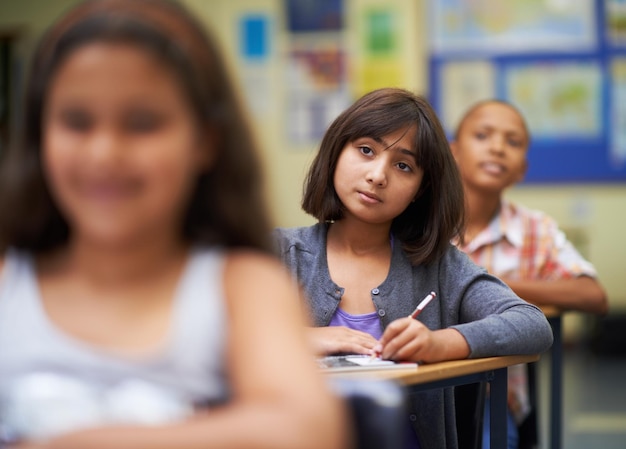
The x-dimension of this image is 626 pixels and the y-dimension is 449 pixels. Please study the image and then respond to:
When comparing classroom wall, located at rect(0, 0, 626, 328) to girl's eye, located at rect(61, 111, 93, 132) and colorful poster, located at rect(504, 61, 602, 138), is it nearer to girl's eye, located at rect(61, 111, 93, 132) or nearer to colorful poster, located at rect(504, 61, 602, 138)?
colorful poster, located at rect(504, 61, 602, 138)

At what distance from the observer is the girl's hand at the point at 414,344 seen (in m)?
1.67

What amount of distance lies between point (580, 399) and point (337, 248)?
2960mm

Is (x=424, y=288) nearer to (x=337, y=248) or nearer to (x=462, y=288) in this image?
(x=462, y=288)

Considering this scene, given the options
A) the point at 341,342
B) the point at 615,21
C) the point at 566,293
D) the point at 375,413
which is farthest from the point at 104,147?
the point at 615,21

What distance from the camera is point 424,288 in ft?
6.77

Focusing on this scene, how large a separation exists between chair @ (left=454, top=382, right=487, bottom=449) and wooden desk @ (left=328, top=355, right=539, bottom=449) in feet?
1.25

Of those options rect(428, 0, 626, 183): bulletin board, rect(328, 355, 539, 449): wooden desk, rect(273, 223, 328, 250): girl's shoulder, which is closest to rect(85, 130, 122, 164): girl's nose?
rect(328, 355, 539, 449): wooden desk

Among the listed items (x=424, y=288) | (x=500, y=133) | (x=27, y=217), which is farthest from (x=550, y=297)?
(x=27, y=217)

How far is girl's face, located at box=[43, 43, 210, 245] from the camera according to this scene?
96cm

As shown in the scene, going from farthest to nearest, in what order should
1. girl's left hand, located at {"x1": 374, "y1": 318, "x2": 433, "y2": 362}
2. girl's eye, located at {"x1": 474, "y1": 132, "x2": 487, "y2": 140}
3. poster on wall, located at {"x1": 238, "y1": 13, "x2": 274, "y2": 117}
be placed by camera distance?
poster on wall, located at {"x1": 238, "y1": 13, "x2": 274, "y2": 117} → girl's eye, located at {"x1": 474, "y1": 132, "x2": 487, "y2": 140} → girl's left hand, located at {"x1": 374, "y1": 318, "x2": 433, "y2": 362}

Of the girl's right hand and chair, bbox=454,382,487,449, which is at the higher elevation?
the girl's right hand

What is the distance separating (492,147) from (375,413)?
2059mm

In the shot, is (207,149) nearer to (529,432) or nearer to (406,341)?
(406,341)

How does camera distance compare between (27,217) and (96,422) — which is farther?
(27,217)
